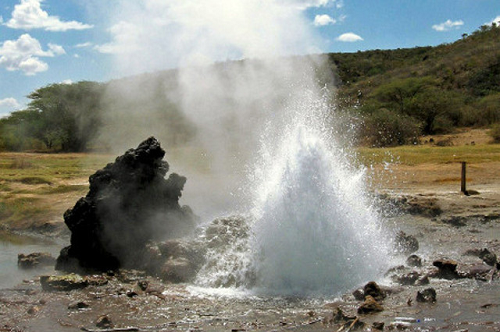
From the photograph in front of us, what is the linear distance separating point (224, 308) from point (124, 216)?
10.9 feet

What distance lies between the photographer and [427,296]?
732 cm

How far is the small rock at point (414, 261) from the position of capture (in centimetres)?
902

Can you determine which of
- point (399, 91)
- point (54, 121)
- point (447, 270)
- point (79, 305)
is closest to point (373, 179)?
point (447, 270)

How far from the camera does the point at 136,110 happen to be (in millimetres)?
21734

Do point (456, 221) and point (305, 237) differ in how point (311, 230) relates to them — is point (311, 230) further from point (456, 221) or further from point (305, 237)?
point (456, 221)

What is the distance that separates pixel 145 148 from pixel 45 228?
520cm

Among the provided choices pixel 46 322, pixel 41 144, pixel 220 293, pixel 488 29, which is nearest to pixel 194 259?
pixel 220 293

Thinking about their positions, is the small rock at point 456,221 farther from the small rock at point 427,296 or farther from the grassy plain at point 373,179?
the small rock at point 427,296

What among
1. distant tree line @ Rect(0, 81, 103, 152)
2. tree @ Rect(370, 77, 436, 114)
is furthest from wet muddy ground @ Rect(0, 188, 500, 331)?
tree @ Rect(370, 77, 436, 114)

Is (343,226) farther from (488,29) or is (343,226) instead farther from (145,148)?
(488,29)

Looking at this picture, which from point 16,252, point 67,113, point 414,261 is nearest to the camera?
point 414,261

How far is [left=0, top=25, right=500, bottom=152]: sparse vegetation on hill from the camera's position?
70.1ft

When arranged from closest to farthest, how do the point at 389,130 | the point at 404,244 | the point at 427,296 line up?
the point at 427,296 → the point at 404,244 → the point at 389,130

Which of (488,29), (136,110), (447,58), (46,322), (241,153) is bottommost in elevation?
(46,322)
